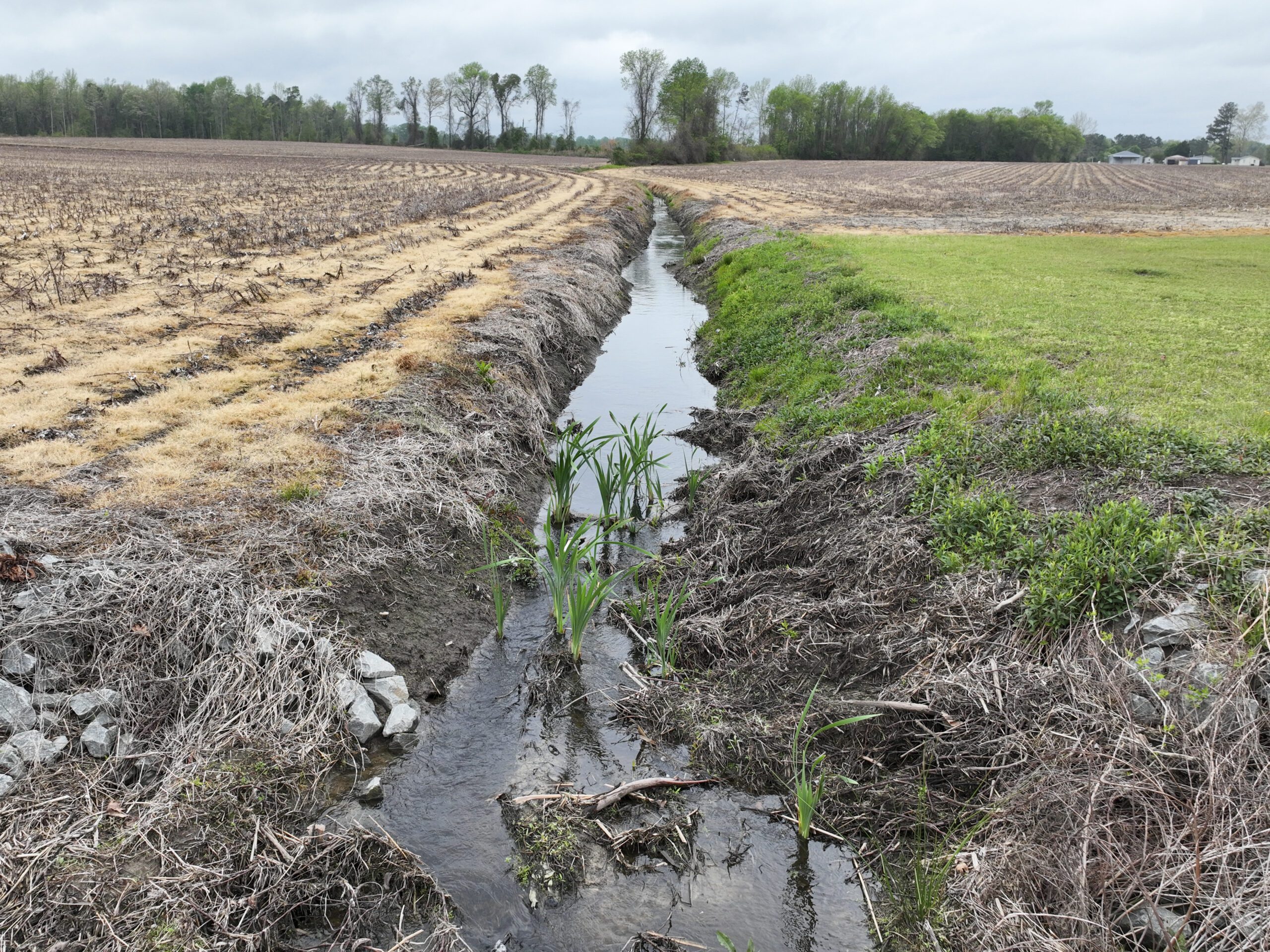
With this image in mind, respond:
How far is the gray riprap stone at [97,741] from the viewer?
4223mm

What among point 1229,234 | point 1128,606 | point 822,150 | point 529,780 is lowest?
point 529,780

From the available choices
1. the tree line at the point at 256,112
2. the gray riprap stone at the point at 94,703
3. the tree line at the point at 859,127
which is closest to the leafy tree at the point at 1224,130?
the tree line at the point at 859,127

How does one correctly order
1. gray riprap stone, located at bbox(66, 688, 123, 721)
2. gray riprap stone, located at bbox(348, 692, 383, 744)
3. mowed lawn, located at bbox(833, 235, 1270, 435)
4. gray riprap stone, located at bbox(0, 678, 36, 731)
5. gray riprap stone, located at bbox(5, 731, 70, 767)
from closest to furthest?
gray riprap stone, located at bbox(5, 731, 70, 767) < gray riprap stone, located at bbox(0, 678, 36, 731) < gray riprap stone, located at bbox(66, 688, 123, 721) < gray riprap stone, located at bbox(348, 692, 383, 744) < mowed lawn, located at bbox(833, 235, 1270, 435)

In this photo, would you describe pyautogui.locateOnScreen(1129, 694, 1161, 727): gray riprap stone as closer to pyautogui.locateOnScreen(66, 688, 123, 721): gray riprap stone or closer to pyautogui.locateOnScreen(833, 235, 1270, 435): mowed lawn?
pyautogui.locateOnScreen(833, 235, 1270, 435): mowed lawn

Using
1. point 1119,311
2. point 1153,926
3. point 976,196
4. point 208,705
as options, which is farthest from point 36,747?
point 976,196

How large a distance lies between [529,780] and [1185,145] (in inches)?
6322

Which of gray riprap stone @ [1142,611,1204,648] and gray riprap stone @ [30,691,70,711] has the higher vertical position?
gray riprap stone @ [1142,611,1204,648]

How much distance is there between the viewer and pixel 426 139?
107250mm

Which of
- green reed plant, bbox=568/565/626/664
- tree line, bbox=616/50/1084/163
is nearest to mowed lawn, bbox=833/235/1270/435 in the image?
green reed plant, bbox=568/565/626/664

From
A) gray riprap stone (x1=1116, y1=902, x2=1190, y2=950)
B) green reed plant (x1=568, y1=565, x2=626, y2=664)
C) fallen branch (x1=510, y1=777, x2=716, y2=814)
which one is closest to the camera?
gray riprap stone (x1=1116, y1=902, x2=1190, y2=950)

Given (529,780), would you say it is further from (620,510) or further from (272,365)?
(272,365)

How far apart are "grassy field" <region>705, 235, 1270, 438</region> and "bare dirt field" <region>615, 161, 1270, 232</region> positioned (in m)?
8.95

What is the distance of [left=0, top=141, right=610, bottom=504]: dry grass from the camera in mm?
7301

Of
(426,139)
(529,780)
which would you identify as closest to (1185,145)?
(426,139)
